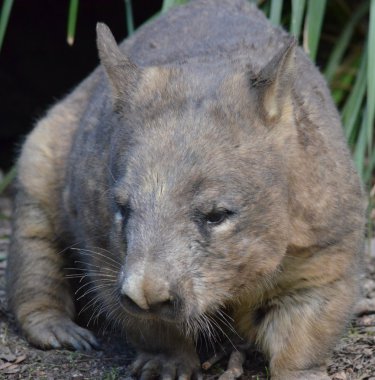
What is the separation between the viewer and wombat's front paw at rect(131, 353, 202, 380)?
437cm

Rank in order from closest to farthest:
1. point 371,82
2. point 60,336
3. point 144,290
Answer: point 144,290, point 60,336, point 371,82

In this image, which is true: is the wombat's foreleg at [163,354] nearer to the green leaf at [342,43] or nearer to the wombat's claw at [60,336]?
the wombat's claw at [60,336]

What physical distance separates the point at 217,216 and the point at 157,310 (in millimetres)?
437

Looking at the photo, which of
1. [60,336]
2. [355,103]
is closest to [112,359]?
[60,336]

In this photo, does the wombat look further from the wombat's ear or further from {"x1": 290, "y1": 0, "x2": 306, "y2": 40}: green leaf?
{"x1": 290, "y1": 0, "x2": 306, "y2": 40}: green leaf

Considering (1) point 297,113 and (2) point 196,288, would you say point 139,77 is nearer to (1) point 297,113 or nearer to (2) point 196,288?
(1) point 297,113

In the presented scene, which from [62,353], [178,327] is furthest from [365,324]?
[62,353]

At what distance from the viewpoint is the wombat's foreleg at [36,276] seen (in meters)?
5.18

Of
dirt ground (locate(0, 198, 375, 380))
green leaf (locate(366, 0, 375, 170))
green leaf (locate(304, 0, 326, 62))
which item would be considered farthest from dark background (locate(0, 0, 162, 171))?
dirt ground (locate(0, 198, 375, 380))

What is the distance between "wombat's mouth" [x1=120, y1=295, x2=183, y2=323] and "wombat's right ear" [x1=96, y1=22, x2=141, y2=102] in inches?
41.8

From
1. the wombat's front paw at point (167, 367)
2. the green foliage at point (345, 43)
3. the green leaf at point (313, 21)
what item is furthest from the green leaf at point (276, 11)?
the wombat's front paw at point (167, 367)

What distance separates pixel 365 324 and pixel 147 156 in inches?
70.2

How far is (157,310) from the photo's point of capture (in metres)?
3.52

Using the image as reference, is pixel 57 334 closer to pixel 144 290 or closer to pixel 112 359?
pixel 112 359
